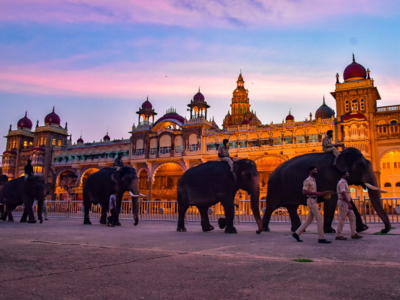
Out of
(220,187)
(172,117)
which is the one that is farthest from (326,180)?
(172,117)

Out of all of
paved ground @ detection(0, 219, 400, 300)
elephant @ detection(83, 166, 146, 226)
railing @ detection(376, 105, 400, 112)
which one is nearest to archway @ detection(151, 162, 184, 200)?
railing @ detection(376, 105, 400, 112)

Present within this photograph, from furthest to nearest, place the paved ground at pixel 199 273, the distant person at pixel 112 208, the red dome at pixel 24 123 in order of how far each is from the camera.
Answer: the red dome at pixel 24 123
the distant person at pixel 112 208
the paved ground at pixel 199 273

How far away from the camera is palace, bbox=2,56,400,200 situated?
Result: 30.5 metres

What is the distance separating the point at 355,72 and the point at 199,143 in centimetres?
1663

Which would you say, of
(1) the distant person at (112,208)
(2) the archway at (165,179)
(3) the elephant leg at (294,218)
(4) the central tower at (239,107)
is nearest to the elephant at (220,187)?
(3) the elephant leg at (294,218)

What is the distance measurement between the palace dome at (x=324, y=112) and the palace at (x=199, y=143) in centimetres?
12

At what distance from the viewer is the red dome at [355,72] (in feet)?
108

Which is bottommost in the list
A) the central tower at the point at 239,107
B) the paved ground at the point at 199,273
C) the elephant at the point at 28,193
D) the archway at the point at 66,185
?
the paved ground at the point at 199,273

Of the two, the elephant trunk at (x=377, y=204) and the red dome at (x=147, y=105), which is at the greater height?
the red dome at (x=147, y=105)

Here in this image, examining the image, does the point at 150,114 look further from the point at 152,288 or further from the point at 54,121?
the point at 152,288

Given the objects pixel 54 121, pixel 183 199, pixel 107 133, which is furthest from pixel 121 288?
pixel 107 133

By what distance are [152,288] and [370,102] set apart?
32.9m

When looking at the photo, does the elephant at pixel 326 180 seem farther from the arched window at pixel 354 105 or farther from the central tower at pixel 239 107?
the central tower at pixel 239 107

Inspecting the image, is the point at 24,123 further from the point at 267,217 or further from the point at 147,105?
the point at 267,217
